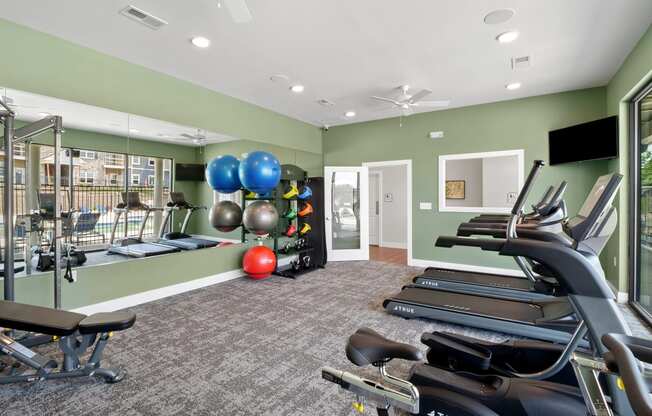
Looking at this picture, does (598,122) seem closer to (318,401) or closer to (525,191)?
(525,191)

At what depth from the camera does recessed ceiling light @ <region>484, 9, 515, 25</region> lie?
2.76 m

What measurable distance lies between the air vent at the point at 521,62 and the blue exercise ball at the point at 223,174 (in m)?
3.97

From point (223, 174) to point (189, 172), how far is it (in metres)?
0.50

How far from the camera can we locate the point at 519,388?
1547mm

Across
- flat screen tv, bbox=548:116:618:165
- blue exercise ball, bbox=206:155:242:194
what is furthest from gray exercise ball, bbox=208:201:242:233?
flat screen tv, bbox=548:116:618:165

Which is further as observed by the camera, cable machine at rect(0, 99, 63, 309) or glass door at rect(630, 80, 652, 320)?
glass door at rect(630, 80, 652, 320)

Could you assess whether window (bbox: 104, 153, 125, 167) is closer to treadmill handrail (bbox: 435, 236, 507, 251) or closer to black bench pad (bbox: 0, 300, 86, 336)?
black bench pad (bbox: 0, 300, 86, 336)

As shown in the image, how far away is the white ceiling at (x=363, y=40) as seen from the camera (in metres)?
2.71

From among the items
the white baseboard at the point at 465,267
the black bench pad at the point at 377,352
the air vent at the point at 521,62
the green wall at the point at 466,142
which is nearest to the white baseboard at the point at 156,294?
the white baseboard at the point at 465,267

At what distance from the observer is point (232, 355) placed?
101 inches

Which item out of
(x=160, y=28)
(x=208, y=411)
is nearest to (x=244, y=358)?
(x=208, y=411)

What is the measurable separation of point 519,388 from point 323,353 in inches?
59.0

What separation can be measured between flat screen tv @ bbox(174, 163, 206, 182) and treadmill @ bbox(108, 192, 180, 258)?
0.58m

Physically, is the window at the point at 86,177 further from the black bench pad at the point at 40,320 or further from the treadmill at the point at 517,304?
the treadmill at the point at 517,304
